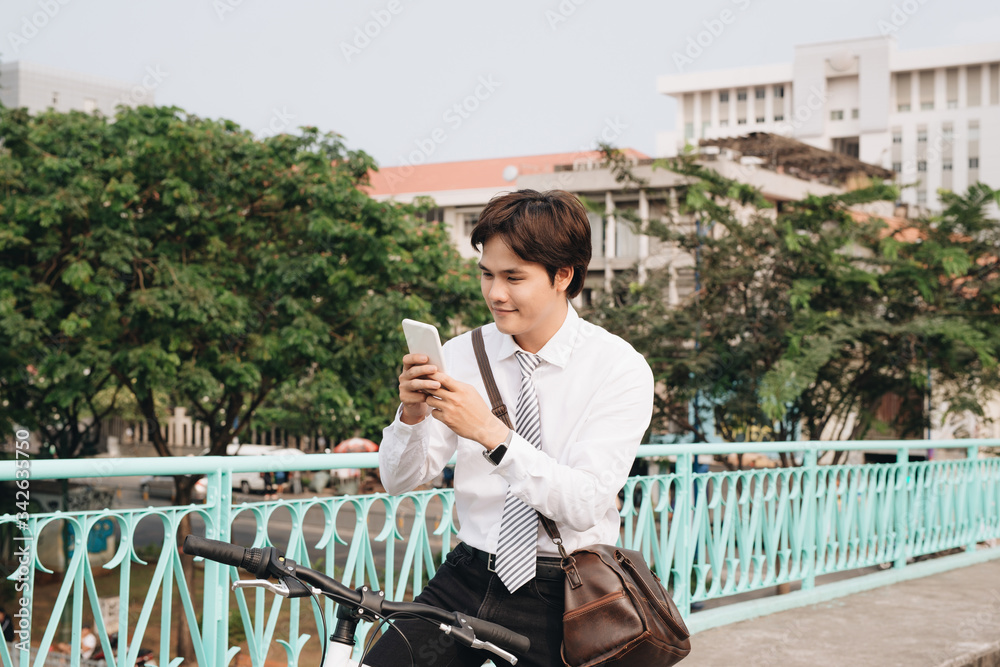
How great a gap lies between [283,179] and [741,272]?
6.87 metres

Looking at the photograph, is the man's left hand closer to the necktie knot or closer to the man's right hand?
the man's right hand

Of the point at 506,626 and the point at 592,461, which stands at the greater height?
the point at 592,461

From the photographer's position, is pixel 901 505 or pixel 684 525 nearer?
pixel 684 525

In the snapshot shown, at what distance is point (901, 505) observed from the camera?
6461 mm

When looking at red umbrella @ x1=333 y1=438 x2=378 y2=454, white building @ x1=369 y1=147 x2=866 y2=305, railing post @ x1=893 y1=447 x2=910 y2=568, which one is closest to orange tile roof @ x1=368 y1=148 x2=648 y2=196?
white building @ x1=369 y1=147 x2=866 y2=305

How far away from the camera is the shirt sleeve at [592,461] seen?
164 centimetres

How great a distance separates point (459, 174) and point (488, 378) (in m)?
40.2

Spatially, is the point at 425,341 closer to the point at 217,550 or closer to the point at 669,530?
the point at 217,550

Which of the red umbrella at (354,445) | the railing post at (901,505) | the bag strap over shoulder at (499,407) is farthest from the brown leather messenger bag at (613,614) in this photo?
the red umbrella at (354,445)

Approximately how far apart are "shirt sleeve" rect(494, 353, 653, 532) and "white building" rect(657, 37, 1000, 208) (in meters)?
64.0

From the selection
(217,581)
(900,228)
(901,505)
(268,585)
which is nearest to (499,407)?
(268,585)

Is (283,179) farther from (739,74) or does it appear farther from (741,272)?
(739,74)

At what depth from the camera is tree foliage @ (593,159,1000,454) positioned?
38.0ft

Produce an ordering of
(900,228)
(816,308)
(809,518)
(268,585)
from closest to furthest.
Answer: (268,585), (809,518), (816,308), (900,228)
